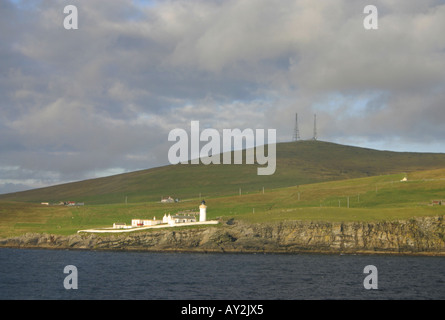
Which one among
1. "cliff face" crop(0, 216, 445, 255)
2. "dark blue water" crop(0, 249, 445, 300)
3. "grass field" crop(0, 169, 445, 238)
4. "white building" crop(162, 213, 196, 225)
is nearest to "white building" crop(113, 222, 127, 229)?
"cliff face" crop(0, 216, 445, 255)

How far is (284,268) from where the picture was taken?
83.4m

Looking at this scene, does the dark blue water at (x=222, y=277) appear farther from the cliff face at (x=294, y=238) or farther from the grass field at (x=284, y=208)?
the grass field at (x=284, y=208)

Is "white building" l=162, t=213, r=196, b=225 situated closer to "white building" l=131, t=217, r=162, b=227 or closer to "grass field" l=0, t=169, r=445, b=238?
"white building" l=131, t=217, r=162, b=227

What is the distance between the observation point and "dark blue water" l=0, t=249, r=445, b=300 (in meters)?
61.1

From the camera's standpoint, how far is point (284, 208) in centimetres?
14512

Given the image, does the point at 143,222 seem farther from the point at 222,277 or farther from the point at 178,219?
the point at 222,277

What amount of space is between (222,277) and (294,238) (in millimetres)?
44563

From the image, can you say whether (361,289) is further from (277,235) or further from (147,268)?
(277,235)

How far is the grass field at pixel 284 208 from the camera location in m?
126

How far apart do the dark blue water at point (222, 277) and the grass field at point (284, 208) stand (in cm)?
2438

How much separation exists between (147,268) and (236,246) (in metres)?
36.5

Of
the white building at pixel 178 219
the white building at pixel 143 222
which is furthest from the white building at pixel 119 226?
the white building at pixel 178 219
